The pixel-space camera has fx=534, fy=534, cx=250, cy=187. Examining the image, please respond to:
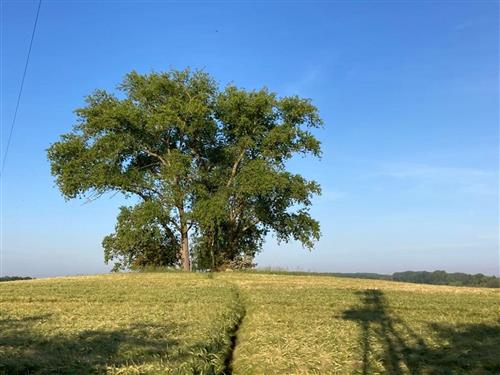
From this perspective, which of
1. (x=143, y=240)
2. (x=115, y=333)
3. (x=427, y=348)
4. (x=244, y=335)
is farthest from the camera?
(x=143, y=240)

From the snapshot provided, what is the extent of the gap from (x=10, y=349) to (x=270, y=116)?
135ft

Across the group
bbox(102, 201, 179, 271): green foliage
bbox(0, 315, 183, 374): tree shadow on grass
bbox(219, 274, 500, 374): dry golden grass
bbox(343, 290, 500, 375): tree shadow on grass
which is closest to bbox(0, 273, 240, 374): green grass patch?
bbox(0, 315, 183, 374): tree shadow on grass

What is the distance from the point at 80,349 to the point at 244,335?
3.95m

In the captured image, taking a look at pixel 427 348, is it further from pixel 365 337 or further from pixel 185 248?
pixel 185 248

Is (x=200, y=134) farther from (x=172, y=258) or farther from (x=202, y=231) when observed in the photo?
(x=172, y=258)

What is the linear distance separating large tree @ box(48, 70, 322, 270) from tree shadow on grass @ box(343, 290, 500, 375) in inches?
1156

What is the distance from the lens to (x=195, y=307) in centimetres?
1723

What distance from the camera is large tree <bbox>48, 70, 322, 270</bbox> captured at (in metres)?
45.3

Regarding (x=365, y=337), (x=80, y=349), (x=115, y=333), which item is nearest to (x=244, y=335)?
(x=365, y=337)

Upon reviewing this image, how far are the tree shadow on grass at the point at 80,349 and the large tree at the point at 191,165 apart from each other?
30775mm

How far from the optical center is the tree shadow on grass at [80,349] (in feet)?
30.3

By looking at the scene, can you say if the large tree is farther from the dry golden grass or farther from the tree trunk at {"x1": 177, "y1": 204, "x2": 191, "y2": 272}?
the dry golden grass

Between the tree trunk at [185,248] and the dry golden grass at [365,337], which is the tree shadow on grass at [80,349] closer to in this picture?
the dry golden grass at [365,337]

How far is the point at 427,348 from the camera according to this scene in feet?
37.7
